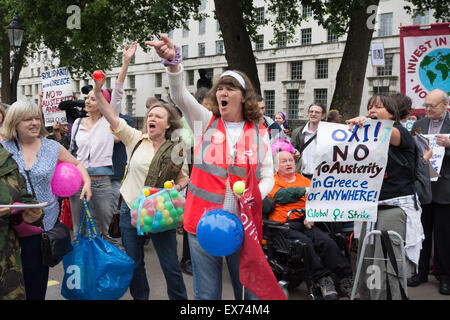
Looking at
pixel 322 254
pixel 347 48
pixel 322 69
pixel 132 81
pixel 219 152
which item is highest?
pixel 132 81

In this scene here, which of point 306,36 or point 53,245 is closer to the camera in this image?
point 53,245

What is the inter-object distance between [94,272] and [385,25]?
134 feet

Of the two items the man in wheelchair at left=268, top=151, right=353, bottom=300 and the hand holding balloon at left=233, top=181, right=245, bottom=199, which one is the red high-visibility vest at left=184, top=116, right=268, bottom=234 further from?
the man in wheelchair at left=268, top=151, right=353, bottom=300

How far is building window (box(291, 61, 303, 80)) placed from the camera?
1853 inches

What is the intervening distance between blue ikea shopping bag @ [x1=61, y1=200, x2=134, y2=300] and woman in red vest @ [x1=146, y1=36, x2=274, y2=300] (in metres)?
0.86

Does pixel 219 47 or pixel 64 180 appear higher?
pixel 219 47

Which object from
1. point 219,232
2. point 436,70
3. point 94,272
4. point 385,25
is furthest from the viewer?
point 385,25

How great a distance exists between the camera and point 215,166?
290 centimetres

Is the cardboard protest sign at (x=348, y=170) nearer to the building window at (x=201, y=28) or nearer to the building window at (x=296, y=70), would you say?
the building window at (x=296, y=70)

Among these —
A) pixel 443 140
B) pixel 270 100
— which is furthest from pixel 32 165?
pixel 270 100

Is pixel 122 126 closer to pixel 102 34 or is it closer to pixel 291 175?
pixel 291 175

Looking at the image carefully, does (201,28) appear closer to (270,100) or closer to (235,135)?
(270,100)

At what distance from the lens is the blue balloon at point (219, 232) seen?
2.69m
